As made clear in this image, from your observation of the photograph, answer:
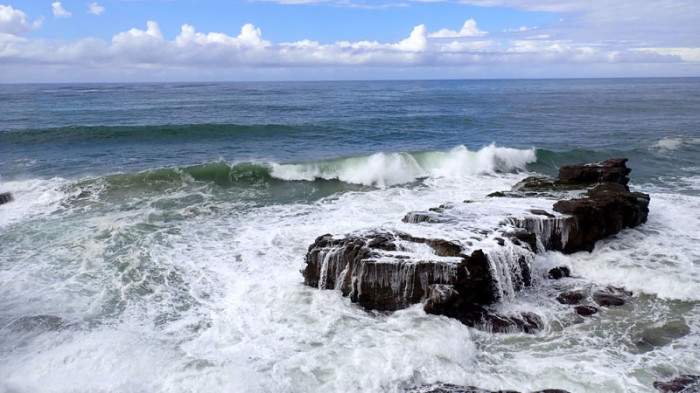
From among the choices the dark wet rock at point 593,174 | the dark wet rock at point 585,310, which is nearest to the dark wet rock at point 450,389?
the dark wet rock at point 585,310

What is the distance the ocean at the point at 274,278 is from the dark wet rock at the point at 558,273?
0.75ft

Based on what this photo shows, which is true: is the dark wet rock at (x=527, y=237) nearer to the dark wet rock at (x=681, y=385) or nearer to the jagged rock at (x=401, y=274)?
the jagged rock at (x=401, y=274)

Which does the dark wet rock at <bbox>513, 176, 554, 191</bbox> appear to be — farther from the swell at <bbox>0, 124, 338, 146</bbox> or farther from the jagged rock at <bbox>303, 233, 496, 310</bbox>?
the swell at <bbox>0, 124, 338, 146</bbox>

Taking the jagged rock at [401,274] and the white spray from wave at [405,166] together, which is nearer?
the jagged rock at [401,274]

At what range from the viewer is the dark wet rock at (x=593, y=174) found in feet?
49.8

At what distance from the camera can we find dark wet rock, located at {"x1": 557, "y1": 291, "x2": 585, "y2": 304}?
32.3ft

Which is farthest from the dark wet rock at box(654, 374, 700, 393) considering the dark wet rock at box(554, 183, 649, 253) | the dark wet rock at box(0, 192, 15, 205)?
the dark wet rock at box(0, 192, 15, 205)

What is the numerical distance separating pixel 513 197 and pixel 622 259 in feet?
11.6

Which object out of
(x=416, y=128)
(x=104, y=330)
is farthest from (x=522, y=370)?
(x=416, y=128)

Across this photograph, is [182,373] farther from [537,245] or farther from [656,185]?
[656,185]

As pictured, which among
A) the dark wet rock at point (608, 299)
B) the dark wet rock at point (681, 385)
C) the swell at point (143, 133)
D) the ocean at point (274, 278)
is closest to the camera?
the dark wet rock at point (681, 385)

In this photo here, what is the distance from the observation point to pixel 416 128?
1345 inches

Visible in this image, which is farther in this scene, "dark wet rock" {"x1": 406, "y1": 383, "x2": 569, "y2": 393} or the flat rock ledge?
the flat rock ledge

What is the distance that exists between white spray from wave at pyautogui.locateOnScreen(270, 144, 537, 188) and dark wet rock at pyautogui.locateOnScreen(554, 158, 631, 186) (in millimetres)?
6437
